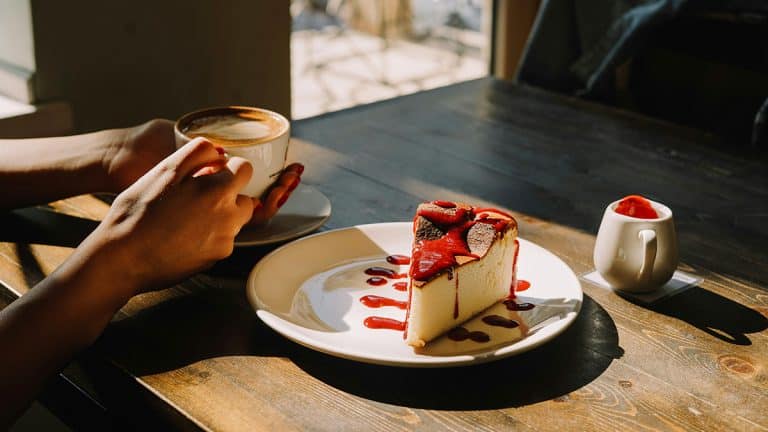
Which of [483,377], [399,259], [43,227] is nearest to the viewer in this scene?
[483,377]

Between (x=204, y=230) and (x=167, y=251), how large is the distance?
5 cm

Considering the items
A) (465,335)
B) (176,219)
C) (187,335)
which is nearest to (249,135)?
(176,219)

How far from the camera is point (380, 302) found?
99 cm

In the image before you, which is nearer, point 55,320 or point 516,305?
point 55,320

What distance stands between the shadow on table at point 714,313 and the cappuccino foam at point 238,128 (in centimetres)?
52

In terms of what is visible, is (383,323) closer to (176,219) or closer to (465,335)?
(465,335)

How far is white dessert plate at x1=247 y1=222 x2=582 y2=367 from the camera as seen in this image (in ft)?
2.81

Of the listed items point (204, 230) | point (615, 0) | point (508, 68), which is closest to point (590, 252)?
point (204, 230)

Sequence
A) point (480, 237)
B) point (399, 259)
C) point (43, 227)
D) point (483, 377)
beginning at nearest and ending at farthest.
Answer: point (483, 377), point (480, 237), point (399, 259), point (43, 227)

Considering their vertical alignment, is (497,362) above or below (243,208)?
below

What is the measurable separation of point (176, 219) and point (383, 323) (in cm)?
26

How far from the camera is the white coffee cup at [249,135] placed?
1097mm

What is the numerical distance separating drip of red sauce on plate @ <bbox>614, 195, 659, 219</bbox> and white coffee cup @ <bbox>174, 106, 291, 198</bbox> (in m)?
0.45

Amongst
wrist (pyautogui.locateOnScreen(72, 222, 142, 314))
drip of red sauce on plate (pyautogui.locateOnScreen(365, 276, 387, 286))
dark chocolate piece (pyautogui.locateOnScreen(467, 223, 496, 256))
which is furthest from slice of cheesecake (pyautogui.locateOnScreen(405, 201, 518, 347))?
wrist (pyautogui.locateOnScreen(72, 222, 142, 314))
